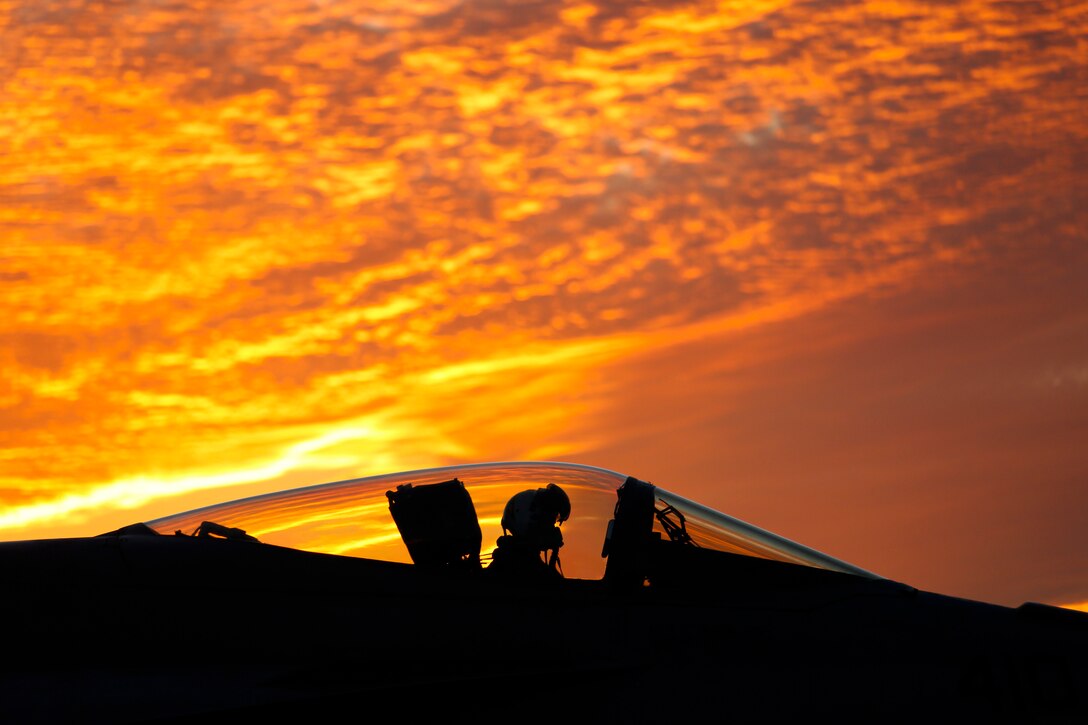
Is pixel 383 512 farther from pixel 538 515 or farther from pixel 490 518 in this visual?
pixel 538 515

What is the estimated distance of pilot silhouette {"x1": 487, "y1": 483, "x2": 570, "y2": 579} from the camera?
6551 millimetres

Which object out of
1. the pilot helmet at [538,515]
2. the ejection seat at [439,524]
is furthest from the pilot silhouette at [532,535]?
the ejection seat at [439,524]

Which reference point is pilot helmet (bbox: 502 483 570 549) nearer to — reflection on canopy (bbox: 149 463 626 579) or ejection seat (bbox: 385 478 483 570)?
reflection on canopy (bbox: 149 463 626 579)

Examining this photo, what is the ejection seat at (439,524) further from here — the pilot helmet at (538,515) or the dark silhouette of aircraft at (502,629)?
the pilot helmet at (538,515)

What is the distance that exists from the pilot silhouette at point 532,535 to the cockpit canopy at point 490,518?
1.9 inches

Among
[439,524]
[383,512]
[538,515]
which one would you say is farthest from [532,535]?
[383,512]

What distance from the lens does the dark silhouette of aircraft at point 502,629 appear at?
584cm

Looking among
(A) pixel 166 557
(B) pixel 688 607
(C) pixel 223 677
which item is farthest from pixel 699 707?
(A) pixel 166 557

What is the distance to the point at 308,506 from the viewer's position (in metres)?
7.12

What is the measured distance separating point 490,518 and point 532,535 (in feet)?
0.93

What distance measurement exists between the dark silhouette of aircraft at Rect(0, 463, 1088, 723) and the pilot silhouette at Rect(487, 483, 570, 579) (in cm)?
1

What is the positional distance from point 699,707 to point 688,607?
617 mm

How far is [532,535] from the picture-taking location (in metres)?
6.71

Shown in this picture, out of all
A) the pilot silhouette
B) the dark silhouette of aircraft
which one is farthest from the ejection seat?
the pilot silhouette
